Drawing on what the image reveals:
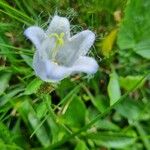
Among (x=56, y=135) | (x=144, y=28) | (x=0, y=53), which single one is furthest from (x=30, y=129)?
(x=144, y=28)

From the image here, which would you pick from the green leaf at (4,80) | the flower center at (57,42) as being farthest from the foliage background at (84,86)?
the flower center at (57,42)

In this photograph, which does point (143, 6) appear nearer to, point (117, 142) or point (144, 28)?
point (144, 28)

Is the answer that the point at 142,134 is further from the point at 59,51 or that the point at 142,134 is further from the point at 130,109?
the point at 59,51

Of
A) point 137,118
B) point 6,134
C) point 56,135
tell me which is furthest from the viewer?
point 137,118

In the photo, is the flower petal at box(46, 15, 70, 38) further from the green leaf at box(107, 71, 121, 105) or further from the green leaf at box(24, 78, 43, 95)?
the green leaf at box(107, 71, 121, 105)

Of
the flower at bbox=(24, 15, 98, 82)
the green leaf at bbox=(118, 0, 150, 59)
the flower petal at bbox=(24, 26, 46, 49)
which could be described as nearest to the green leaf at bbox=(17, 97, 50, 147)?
the flower at bbox=(24, 15, 98, 82)

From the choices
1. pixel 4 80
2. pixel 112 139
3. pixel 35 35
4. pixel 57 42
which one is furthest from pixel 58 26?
pixel 112 139
